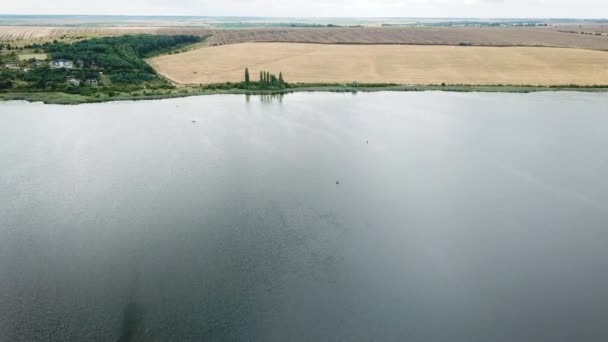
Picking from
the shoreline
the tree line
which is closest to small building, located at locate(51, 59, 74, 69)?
the shoreline

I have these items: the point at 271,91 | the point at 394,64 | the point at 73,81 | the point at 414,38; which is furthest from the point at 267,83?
the point at 414,38

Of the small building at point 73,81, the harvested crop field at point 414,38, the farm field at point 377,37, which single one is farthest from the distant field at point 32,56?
the harvested crop field at point 414,38

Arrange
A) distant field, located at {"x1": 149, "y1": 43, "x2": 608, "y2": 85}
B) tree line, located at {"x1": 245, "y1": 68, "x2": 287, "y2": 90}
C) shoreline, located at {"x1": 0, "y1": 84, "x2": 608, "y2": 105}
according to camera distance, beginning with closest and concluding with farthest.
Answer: shoreline, located at {"x1": 0, "y1": 84, "x2": 608, "y2": 105}, tree line, located at {"x1": 245, "y1": 68, "x2": 287, "y2": 90}, distant field, located at {"x1": 149, "y1": 43, "x2": 608, "y2": 85}

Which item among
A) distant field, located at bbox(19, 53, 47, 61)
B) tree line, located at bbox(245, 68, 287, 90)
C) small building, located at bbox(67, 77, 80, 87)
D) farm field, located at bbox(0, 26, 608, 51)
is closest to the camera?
small building, located at bbox(67, 77, 80, 87)

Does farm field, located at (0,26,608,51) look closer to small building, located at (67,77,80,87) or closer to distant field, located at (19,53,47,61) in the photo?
distant field, located at (19,53,47,61)

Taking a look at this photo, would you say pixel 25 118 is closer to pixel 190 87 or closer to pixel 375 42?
pixel 190 87

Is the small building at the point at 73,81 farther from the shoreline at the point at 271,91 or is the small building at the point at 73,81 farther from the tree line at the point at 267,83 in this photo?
the tree line at the point at 267,83

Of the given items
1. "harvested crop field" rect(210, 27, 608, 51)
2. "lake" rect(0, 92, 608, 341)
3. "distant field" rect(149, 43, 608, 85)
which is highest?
"harvested crop field" rect(210, 27, 608, 51)
